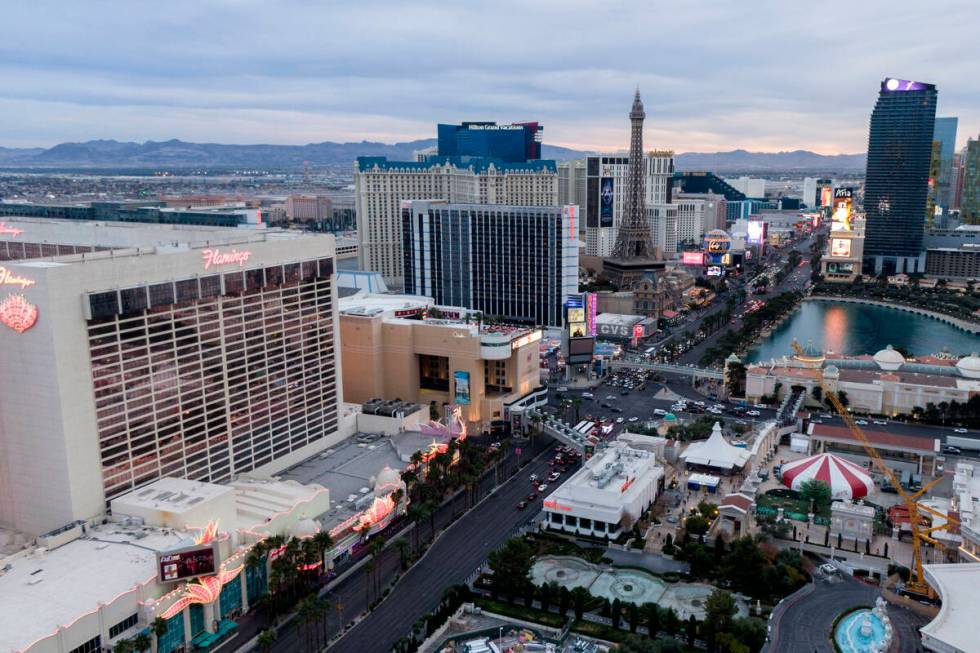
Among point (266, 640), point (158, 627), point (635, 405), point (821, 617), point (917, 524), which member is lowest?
point (635, 405)

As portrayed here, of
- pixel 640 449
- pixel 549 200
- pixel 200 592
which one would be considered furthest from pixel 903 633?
pixel 549 200

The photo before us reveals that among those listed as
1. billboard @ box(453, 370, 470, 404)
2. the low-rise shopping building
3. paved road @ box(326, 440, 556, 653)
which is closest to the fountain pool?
the low-rise shopping building

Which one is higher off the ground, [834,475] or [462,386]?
[462,386]

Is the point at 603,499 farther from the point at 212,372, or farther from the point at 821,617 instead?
the point at 212,372

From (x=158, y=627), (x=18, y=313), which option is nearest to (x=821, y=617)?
(x=158, y=627)

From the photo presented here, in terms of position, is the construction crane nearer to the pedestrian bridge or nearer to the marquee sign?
the pedestrian bridge

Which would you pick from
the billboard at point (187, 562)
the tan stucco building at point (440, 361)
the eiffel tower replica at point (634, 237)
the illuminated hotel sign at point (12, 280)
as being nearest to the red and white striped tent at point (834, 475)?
the tan stucco building at point (440, 361)
